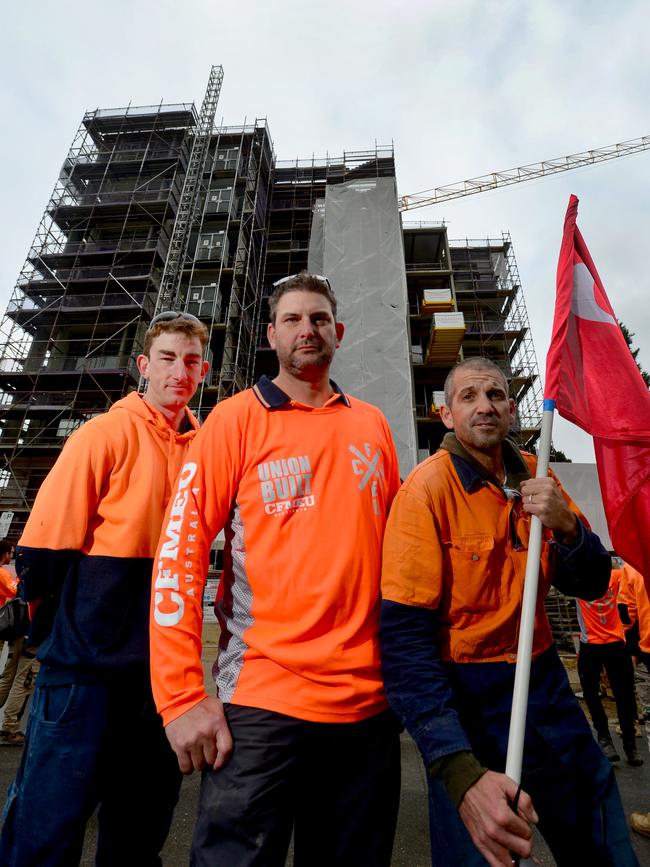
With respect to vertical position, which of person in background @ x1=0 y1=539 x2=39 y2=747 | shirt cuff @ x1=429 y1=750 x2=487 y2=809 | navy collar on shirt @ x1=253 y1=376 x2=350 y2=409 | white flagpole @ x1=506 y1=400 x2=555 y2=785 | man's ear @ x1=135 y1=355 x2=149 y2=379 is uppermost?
man's ear @ x1=135 y1=355 x2=149 y2=379

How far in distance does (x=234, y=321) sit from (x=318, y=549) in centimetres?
2600

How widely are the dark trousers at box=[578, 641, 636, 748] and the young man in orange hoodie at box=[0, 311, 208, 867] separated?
5028 mm

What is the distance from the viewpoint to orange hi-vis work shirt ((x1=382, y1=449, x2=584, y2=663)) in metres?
1.62

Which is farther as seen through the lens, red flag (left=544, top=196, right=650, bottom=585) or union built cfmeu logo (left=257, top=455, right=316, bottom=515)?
red flag (left=544, top=196, right=650, bottom=585)

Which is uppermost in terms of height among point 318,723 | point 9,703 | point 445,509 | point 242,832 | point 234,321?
point 234,321

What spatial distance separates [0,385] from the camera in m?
24.3

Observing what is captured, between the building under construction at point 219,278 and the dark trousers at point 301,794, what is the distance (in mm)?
16284

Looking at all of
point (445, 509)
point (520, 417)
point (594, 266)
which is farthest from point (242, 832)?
point (520, 417)

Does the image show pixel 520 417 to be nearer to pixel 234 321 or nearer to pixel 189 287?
pixel 234 321

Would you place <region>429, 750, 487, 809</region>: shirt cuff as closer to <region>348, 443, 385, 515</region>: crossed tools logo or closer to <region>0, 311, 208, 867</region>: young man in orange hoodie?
<region>348, 443, 385, 515</region>: crossed tools logo

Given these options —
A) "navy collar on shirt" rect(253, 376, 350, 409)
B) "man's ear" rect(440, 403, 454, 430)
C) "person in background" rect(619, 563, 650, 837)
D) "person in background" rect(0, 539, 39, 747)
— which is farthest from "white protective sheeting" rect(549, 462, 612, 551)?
"navy collar on shirt" rect(253, 376, 350, 409)

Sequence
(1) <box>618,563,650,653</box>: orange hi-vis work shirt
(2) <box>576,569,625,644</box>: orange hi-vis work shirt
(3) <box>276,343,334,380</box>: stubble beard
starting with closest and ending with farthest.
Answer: (3) <box>276,343,334,380</box>: stubble beard < (1) <box>618,563,650,653</box>: orange hi-vis work shirt < (2) <box>576,569,625,644</box>: orange hi-vis work shirt

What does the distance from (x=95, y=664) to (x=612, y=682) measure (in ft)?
18.7

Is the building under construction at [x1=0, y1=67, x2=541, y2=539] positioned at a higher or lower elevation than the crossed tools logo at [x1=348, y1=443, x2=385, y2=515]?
higher
